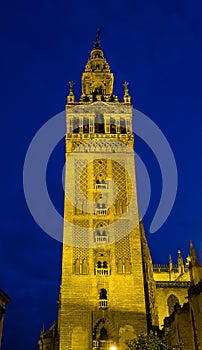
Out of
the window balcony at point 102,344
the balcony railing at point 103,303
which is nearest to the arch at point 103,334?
the window balcony at point 102,344

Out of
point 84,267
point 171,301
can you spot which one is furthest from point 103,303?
point 171,301

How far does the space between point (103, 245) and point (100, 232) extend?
117 centimetres

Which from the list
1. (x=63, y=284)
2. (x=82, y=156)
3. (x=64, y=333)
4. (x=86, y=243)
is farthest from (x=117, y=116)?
(x=64, y=333)

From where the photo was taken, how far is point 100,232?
113 ft

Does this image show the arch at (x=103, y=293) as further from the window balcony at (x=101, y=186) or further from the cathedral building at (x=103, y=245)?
the window balcony at (x=101, y=186)

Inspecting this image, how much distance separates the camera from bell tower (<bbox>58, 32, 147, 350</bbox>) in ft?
100

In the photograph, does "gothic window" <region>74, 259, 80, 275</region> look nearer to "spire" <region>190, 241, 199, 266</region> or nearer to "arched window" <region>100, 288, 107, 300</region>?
"arched window" <region>100, 288, 107, 300</region>

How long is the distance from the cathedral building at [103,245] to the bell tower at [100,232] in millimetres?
69

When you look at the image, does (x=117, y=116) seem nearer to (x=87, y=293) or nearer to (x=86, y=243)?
(x=86, y=243)

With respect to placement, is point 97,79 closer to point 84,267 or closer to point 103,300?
point 84,267

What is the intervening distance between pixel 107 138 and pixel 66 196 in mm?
7324

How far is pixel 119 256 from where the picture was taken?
33531 millimetres

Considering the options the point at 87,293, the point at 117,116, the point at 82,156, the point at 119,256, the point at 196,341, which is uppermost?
the point at 117,116

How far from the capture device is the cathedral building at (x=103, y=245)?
30688mm
